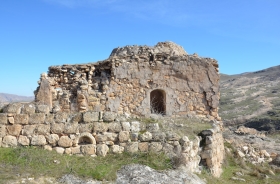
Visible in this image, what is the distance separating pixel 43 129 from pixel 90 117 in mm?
879

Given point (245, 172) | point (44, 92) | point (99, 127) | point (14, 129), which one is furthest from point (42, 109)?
point (44, 92)

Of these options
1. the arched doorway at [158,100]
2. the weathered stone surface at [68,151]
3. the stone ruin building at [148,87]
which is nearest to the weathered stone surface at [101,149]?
the weathered stone surface at [68,151]

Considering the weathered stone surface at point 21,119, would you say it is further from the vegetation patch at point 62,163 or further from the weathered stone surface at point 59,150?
the weathered stone surface at point 59,150

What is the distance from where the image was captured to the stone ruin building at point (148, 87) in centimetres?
1196

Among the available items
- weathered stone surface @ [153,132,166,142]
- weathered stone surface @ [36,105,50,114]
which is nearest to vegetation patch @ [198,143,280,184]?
weathered stone surface @ [153,132,166,142]

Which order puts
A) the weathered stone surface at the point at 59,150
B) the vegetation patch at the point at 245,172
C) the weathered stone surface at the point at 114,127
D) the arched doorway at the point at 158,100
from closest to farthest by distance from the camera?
the weathered stone surface at the point at 59,150 < the weathered stone surface at the point at 114,127 < the vegetation patch at the point at 245,172 < the arched doorway at the point at 158,100

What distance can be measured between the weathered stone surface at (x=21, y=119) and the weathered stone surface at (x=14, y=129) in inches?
3.5

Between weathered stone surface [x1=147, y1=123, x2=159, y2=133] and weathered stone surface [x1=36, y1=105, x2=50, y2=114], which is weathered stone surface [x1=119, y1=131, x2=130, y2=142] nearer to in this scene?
weathered stone surface [x1=147, y1=123, x2=159, y2=133]

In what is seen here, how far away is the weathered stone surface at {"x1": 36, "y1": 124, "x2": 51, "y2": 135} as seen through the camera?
18.7 feet

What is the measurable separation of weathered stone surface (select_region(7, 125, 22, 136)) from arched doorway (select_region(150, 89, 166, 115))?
7117 millimetres

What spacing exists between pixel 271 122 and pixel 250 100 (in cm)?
1455

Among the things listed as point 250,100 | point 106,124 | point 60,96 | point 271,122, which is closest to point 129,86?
point 60,96

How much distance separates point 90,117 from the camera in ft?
19.2

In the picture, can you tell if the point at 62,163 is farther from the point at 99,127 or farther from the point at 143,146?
the point at 143,146
